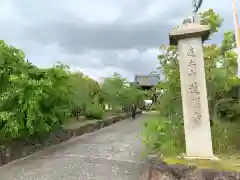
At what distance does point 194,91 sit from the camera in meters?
5.96

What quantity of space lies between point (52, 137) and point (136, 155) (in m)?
4.73

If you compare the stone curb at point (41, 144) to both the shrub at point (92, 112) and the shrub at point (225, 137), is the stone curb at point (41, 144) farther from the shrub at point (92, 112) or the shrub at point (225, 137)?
the shrub at point (225, 137)

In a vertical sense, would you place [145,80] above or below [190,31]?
above

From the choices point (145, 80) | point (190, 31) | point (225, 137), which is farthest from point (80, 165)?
point (145, 80)

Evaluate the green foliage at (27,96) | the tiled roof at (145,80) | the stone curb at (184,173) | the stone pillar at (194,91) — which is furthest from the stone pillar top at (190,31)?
the tiled roof at (145,80)

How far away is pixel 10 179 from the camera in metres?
6.91

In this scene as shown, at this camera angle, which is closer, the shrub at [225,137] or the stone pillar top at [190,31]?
the stone pillar top at [190,31]

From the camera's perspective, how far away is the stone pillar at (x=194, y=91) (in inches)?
230

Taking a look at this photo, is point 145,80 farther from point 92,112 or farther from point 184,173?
point 184,173

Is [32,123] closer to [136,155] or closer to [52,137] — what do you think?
[52,137]

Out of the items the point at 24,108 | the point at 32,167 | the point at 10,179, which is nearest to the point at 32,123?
the point at 24,108

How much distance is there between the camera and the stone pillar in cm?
585

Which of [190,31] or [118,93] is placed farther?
[118,93]

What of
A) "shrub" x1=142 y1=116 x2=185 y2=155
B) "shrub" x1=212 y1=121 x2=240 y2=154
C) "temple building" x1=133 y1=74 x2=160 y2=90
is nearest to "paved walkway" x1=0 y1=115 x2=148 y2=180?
"shrub" x1=142 y1=116 x2=185 y2=155
